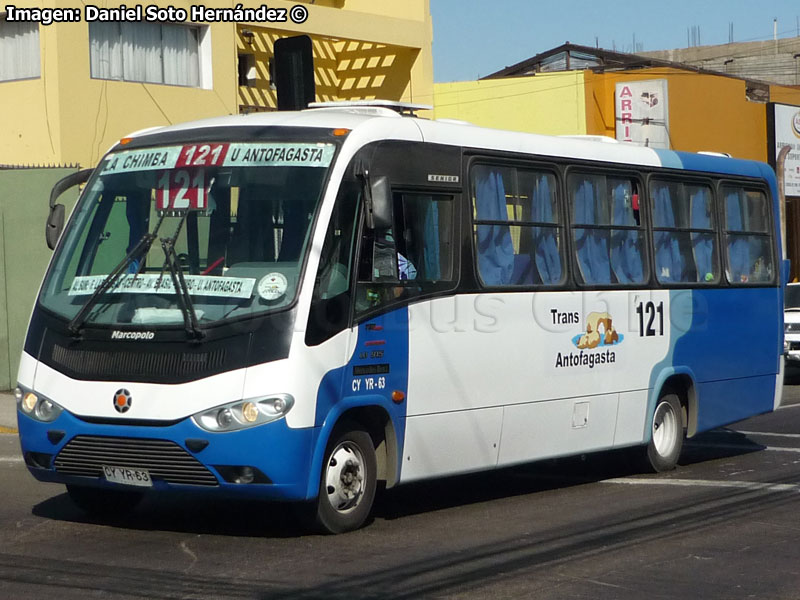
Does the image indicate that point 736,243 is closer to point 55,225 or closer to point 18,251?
point 55,225

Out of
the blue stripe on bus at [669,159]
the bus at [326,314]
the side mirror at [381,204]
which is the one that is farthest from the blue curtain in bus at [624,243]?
the side mirror at [381,204]

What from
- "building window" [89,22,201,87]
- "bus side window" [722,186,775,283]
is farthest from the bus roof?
"building window" [89,22,201,87]

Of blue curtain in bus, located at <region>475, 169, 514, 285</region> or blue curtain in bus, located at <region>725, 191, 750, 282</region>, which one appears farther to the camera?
blue curtain in bus, located at <region>725, 191, 750, 282</region>

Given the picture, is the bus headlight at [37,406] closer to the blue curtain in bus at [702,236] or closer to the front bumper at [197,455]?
the front bumper at [197,455]

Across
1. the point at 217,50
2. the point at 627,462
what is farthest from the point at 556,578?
the point at 217,50

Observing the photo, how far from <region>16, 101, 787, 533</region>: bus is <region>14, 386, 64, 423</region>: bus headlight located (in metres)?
0.01

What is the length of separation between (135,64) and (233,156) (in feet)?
41.7

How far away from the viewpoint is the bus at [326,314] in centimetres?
834

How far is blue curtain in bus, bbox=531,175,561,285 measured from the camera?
10.7 m

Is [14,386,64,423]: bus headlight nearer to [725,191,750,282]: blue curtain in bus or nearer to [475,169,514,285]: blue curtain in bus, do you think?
[475,169,514,285]: blue curtain in bus

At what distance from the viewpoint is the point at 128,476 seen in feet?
27.6

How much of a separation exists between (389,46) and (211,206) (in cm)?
1808

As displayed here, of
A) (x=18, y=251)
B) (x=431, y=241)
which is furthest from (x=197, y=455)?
(x=18, y=251)

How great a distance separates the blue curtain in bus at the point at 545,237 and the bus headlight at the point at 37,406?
3985 millimetres
